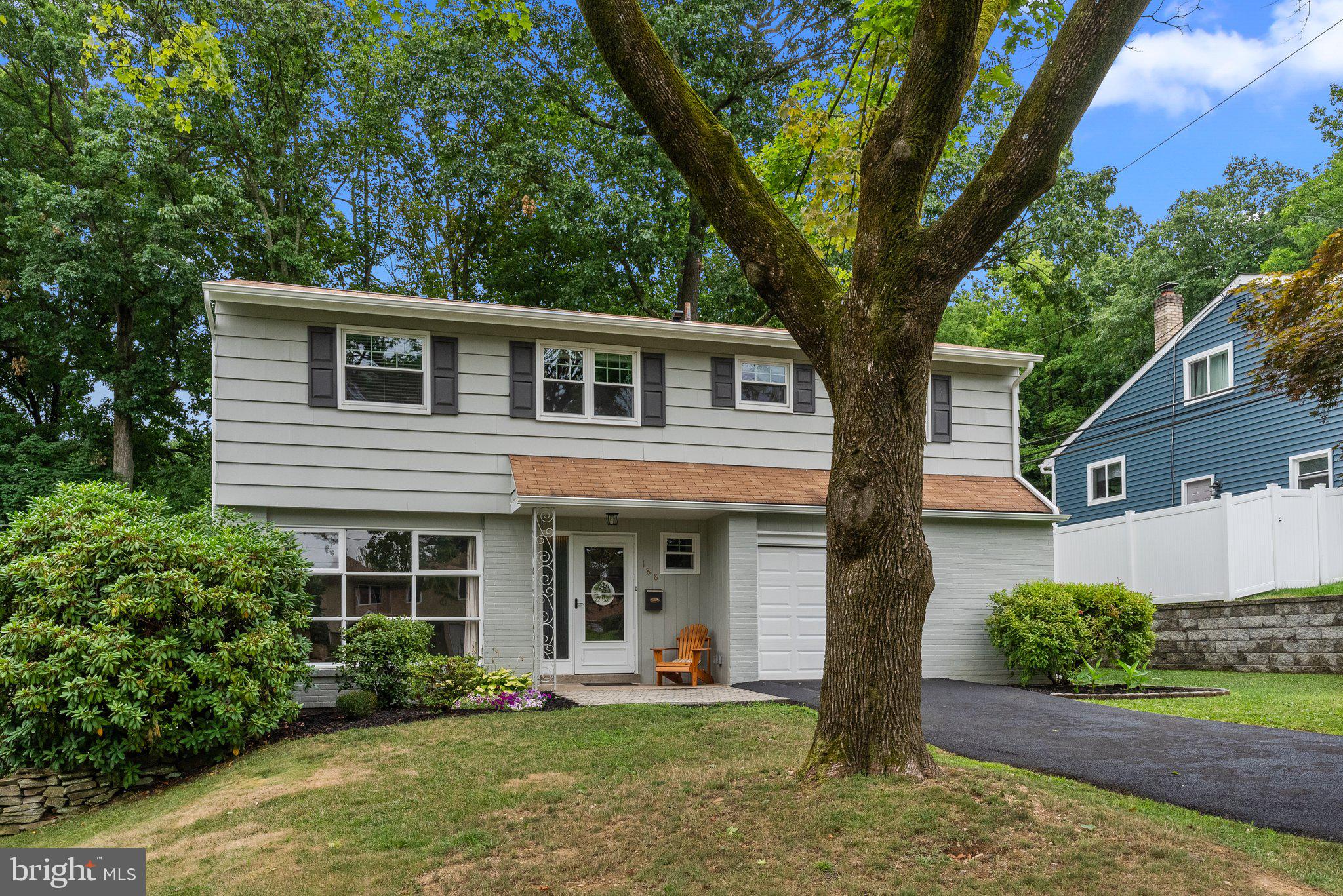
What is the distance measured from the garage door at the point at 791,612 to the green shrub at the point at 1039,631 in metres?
2.54

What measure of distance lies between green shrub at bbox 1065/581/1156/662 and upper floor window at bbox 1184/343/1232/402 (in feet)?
29.2

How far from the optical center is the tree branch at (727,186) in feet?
20.9

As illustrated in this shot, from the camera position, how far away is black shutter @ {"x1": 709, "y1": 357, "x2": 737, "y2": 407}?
560 inches

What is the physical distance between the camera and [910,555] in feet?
19.4

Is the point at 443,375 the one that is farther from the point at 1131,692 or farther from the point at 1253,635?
the point at 1253,635

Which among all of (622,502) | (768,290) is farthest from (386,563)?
(768,290)

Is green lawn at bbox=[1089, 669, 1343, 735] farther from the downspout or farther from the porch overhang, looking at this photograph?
the downspout

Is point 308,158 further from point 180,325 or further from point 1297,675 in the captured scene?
point 1297,675

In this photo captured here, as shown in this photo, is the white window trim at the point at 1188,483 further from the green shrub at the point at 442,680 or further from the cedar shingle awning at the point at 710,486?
the green shrub at the point at 442,680

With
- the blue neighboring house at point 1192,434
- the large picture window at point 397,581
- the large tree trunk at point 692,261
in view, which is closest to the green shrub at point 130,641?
the large picture window at point 397,581

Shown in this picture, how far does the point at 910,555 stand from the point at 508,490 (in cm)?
794

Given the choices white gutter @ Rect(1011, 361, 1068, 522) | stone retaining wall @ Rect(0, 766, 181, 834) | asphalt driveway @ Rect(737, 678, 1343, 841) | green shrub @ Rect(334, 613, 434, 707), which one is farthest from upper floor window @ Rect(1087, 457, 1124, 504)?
stone retaining wall @ Rect(0, 766, 181, 834)

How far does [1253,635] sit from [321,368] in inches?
541

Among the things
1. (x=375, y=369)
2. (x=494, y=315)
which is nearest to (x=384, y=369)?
(x=375, y=369)
